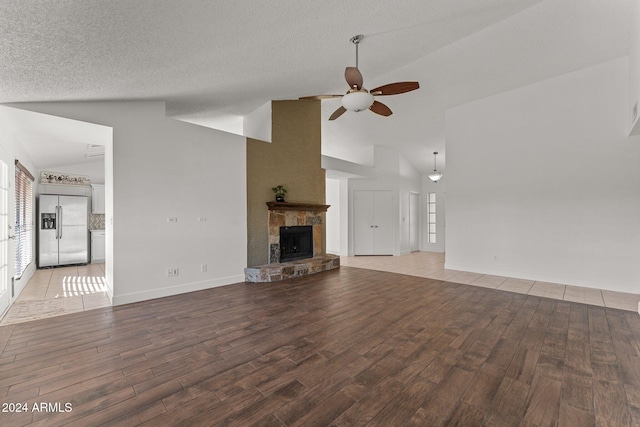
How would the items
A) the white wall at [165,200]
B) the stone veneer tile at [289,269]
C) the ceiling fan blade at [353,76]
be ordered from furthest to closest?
the stone veneer tile at [289,269] → the white wall at [165,200] → the ceiling fan blade at [353,76]

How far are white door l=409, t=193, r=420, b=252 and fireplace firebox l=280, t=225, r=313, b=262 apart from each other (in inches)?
176

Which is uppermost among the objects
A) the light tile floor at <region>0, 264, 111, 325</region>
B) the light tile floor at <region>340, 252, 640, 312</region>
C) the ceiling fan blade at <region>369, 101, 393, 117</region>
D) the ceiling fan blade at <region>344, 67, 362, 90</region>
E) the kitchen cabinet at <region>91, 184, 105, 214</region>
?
the ceiling fan blade at <region>344, 67, 362, 90</region>

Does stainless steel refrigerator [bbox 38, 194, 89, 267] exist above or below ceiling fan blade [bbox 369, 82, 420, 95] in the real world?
below

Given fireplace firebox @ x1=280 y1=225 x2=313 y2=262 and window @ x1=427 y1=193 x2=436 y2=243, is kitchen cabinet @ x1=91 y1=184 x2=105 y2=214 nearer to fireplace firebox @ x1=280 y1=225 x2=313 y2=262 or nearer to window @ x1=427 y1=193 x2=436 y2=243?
fireplace firebox @ x1=280 y1=225 x2=313 y2=262

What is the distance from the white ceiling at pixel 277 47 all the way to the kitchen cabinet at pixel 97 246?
2.63 meters

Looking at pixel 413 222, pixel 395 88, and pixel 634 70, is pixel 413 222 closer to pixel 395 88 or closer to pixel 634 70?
pixel 634 70

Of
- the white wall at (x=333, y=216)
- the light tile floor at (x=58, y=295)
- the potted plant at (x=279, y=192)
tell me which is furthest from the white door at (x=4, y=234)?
the white wall at (x=333, y=216)

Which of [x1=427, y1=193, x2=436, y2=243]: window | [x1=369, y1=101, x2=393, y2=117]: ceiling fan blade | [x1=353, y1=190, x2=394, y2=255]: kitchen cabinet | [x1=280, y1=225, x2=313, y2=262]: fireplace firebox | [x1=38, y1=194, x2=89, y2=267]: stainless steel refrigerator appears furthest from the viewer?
[x1=427, y1=193, x2=436, y2=243]: window

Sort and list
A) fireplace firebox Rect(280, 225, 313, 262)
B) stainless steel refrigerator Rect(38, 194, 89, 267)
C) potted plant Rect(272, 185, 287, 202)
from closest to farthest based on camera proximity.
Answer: potted plant Rect(272, 185, 287, 202)
fireplace firebox Rect(280, 225, 313, 262)
stainless steel refrigerator Rect(38, 194, 89, 267)

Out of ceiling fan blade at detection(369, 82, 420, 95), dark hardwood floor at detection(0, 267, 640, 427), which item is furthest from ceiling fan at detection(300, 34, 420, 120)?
dark hardwood floor at detection(0, 267, 640, 427)

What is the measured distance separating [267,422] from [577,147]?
5979 mm

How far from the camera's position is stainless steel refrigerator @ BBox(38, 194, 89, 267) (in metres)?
6.10

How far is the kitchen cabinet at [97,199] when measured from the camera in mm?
7223

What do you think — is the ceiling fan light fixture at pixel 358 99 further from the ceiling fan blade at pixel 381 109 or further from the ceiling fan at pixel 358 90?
the ceiling fan blade at pixel 381 109
